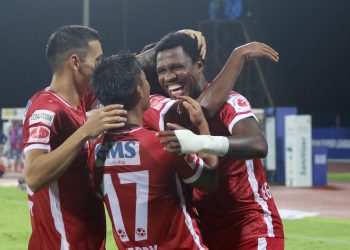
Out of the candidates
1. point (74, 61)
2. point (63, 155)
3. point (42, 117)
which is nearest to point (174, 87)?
point (74, 61)

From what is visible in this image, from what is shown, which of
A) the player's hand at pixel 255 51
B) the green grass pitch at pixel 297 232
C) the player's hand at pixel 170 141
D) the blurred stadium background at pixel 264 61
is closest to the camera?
the player's hand at pixel 170 141

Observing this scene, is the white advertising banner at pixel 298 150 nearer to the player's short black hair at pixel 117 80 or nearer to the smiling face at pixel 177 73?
the smiling face at pixel 177 73

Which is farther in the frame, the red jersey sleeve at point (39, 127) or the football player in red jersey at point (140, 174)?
the red jersey sleeve at point (39, 127)

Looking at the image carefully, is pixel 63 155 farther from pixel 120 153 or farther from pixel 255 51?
pixel 255 51

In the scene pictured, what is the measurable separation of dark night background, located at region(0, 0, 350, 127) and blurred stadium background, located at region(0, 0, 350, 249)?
0.17 feet

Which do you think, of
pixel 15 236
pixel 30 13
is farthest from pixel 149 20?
pixel 15 236

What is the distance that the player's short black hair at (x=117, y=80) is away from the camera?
351 centimetres

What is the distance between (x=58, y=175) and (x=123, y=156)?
37 centimetres

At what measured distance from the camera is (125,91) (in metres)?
3.51

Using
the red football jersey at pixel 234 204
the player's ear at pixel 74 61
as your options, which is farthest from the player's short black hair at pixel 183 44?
the player's ear at pixel 74 61

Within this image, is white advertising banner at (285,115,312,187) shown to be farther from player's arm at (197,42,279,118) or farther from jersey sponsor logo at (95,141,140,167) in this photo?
jersey sponsor logo at (95,141,140,167)

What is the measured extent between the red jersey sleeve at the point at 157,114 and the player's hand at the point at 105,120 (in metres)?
0.27

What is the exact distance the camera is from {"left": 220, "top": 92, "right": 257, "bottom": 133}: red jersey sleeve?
3.91m

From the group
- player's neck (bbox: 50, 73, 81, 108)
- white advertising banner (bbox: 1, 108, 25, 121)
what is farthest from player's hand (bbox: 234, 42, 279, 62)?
white advertising banner (bbox: 1, 108, 25, 121)
